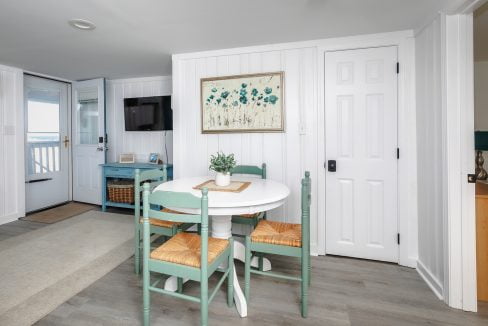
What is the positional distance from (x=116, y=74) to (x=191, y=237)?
11.3ft

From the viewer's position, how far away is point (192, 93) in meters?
3.25

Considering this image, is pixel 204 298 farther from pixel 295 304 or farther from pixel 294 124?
pixel 294 124

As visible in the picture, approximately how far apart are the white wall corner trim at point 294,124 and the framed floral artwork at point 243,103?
0.26ft

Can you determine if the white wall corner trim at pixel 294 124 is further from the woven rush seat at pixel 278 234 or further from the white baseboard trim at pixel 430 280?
the woven rush seat at pixel 278 234

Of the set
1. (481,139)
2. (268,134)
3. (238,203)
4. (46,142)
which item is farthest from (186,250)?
(46,142)

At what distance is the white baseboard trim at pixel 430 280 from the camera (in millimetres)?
2088

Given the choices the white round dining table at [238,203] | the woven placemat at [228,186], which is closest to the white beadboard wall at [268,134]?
the white round dining table at [238,203]

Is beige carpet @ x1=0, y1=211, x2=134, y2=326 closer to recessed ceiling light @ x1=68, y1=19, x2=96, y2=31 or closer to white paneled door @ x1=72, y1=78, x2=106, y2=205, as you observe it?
white paneled door @ x1=72, y1=78, x2=106, y2=205

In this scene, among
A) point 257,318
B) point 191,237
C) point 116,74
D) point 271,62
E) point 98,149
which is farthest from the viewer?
point 98,149

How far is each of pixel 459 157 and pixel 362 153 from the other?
2.78 feet

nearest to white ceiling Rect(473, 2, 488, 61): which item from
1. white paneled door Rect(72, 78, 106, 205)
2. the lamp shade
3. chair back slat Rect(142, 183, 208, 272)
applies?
the lamp shade

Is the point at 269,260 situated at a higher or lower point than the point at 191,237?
lower

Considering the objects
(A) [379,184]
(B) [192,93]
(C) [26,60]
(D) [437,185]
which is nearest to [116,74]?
(C) [26,60]

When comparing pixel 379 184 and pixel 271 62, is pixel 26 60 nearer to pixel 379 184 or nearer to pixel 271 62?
pixel 271 62
